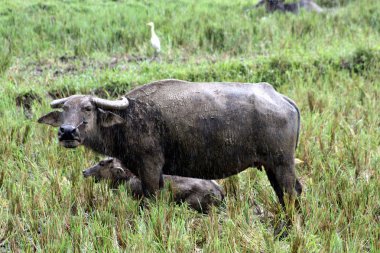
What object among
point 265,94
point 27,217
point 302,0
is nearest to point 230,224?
point 265,94

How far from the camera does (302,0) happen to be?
11625mm

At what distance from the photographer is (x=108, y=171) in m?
4.64

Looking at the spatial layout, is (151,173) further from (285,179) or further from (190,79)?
(190,79)

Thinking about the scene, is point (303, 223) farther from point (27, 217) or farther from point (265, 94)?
point (27, 217)

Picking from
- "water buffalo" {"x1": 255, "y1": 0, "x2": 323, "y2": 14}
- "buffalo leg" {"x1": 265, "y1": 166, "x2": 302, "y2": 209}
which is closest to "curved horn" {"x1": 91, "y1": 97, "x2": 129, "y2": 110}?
"buffalo leg" {"x1": 265, "y1": 166, "x2": 302, "y2": 209}

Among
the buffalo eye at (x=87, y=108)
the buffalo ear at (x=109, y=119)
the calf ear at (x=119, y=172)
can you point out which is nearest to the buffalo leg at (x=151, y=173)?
the buffalo ear at (x=109, y=119)

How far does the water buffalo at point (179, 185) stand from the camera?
172 inches

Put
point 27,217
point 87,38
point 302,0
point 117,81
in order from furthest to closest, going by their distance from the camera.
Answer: point 302,0 < point 87,38 < point 117,81 < point 27,217

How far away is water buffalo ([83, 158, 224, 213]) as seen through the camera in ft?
14.3

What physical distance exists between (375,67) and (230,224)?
5.44 metres

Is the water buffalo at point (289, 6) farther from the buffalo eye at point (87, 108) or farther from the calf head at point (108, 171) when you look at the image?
the buffalo eye at point (87, 108)

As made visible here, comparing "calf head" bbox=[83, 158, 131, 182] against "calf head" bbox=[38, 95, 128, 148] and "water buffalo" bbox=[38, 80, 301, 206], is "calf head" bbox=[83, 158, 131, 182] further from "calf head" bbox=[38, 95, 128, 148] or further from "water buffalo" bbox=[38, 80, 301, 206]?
"calf head" bbox=[38, 95, 128, 148]

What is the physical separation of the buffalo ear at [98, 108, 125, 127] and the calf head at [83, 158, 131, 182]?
75 cm

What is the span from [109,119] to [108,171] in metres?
0.80
